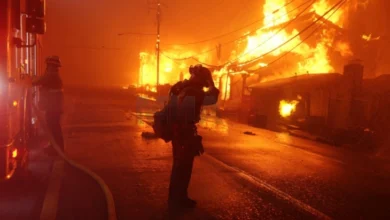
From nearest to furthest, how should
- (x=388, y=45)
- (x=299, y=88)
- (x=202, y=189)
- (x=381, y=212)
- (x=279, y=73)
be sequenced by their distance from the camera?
(x=381, y=212) → (x=202, y=189) → (x=299, y=88) → (x=279, y=73) → (x=388, y=45)

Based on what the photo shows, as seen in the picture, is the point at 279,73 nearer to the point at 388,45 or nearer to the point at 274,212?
the point at 388,45

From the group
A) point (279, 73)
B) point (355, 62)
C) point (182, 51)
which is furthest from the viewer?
point (182, 51)

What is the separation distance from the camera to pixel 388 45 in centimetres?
4309

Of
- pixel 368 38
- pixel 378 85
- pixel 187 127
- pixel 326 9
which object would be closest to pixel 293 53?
pixel 368 38

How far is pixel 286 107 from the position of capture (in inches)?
934

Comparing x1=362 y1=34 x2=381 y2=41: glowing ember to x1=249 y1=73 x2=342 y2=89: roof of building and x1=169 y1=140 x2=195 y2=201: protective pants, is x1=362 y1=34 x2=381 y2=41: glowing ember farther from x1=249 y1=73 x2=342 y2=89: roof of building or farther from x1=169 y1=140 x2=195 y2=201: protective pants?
x1=169 y1=140 x2=195 y2=201: protective pants

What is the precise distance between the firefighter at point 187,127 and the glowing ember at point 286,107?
62.5ft

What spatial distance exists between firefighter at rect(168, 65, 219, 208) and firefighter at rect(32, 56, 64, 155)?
4.13 m

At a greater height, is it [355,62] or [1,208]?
[355,62]

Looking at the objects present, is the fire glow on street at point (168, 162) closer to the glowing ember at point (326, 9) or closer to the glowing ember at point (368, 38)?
the glowing ember at point (368, 38)

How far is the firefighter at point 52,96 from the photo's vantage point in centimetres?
811

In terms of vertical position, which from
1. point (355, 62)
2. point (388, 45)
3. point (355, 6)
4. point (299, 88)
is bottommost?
point (299, 88)

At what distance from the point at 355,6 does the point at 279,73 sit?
733 inches

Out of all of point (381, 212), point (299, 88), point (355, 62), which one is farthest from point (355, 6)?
point (381, 212)
